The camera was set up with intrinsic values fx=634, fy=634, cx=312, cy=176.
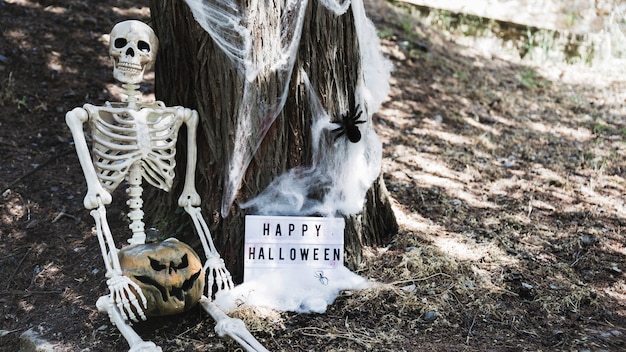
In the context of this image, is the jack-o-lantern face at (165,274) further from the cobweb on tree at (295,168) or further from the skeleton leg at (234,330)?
the cobweb on tree at (295,168)

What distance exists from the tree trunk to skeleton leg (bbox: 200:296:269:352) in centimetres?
42

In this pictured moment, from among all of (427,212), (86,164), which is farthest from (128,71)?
(427,212)

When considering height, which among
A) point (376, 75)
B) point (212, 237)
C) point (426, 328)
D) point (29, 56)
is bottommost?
point (426, 328)

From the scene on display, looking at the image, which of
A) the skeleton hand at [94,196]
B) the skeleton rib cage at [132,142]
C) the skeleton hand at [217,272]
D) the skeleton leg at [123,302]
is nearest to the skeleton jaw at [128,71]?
the skeleton rib cage at [132,142]

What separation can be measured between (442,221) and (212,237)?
1.38 meters

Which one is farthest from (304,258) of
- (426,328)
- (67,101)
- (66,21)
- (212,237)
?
(66,21)

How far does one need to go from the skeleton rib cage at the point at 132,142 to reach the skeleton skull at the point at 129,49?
0.51ft

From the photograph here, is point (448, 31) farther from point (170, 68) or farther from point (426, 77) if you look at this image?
point (170, 68)

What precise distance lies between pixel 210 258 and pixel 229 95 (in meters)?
0.73

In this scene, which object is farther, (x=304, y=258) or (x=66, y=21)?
(x=66, y=21)

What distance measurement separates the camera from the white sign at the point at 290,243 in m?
2.90

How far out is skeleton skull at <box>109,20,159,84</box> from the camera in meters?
2.64

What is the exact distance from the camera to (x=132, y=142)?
2.66 meters

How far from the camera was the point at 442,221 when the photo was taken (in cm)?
363
